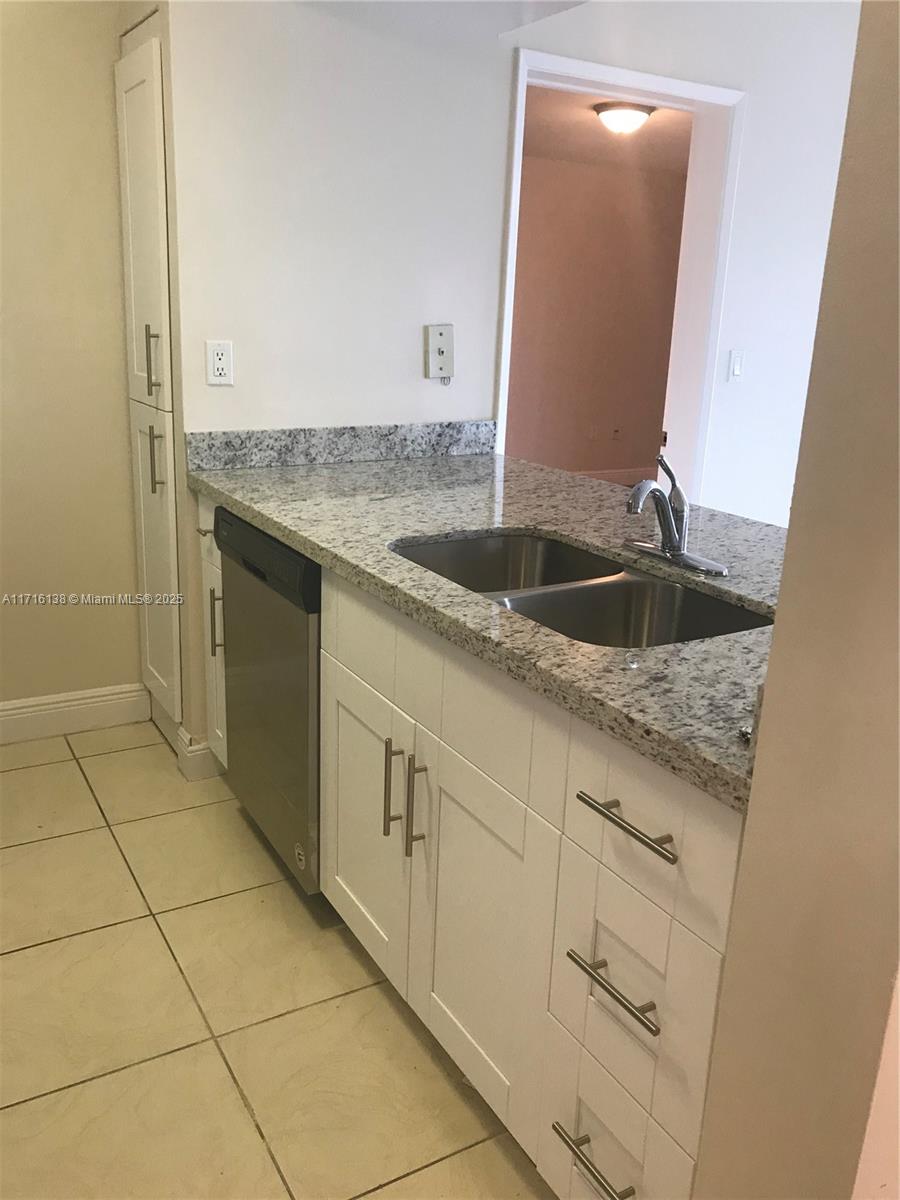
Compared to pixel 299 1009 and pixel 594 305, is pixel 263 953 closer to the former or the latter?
pixel 299 1009

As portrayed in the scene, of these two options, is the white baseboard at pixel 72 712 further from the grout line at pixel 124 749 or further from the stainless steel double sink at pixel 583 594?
the stainless steel double sink at pixel 583 594

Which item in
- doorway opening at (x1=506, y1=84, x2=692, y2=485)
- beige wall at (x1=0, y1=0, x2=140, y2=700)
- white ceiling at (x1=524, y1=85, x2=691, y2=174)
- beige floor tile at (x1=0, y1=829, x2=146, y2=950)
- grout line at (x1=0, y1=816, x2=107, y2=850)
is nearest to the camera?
beige floor tile at (x1=0, y1=829, x2=146, y2=950)

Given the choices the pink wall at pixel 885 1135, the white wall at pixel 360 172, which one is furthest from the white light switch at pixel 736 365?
the pink wall at pixel 885 1135

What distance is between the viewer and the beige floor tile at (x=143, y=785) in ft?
8.70

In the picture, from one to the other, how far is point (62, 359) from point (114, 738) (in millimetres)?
1149

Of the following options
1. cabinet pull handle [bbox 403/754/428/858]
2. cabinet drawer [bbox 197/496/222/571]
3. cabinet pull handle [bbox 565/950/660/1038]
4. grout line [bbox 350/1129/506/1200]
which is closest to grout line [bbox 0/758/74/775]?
cabinet drawer [bbox 197/496/222/571]

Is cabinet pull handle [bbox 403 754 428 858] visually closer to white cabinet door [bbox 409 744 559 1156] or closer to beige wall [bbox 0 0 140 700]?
white cabinet door [bbox 409 744 559 1156]

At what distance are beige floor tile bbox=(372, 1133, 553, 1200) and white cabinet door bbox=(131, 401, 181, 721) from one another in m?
1.55

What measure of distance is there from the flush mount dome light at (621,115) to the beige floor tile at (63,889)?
12.0ft

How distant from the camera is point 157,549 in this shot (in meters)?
2.79

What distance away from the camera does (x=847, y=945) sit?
0.81 m

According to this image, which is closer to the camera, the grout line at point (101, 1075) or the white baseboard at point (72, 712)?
the grout line at point (101, 1075)

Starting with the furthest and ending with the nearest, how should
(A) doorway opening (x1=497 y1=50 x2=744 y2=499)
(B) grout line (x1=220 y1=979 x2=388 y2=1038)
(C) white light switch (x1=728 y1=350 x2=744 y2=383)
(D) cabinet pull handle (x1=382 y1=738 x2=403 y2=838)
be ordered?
(A) doorway opening (x1=497 y1=50 x2=744 y2=499)
(C) white light switch (x1=728 y1=350 x2=744 y2=383)
(B) grout line (x1=220 y1=979 x2=388 y2=1038)
(D) cabinet pull handle (x1=382 y1=738 x2=403 y2=838)

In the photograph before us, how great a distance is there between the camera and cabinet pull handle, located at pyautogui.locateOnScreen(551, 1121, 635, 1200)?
1240 mm
